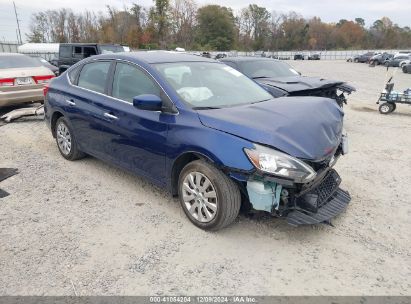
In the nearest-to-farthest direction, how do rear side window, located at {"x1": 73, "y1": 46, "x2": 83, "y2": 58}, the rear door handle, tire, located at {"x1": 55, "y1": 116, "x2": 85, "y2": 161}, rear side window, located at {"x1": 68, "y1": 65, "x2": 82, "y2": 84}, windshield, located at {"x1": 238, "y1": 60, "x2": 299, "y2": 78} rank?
1. the rear door handle
2. rear side window, located at {"x1": 68, "y1": 65, "x2": 82, "y2": 84}
3. tire, located at {"x1": 55, "y1": 116, "x2": 85, "y2": 161}
4. windshield, located at {"x1": 238, "y1": 60, "x2": 299, "y2": 78}
5. rear side window, located at {"x1": 73, "y1": 46, "x2": 83, "y2": 58}

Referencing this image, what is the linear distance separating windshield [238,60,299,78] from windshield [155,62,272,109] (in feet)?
11.3

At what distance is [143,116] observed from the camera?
3.89 metres

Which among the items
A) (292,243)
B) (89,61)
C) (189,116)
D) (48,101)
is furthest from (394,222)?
(48,101)

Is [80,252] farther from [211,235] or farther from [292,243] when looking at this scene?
[292,243]

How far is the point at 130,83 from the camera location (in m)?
4.23

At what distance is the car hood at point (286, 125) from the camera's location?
3145 mm

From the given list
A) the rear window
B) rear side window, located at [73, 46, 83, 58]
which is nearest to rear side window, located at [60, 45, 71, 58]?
rear side window, located at [73, 46, 83, 58]

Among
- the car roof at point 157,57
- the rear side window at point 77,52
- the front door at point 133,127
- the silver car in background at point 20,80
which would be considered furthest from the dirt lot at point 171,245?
the rear side window at point 77,52

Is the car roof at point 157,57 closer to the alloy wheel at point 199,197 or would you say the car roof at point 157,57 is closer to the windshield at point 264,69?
the alloy wheel at point 199,197

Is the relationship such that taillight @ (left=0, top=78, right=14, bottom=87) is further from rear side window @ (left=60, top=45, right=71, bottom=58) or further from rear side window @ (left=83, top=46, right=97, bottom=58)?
rear side window @ (left=60, top=45, right=71, bottom=58)

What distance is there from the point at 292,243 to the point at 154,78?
2204 millimetres

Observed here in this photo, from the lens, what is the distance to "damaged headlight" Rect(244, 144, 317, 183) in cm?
303

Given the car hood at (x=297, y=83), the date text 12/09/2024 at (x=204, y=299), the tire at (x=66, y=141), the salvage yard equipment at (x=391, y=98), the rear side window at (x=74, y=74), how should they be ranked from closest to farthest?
the date text 12/09/2024 at (x=204, y=299) < the rear side window at (x=74, y=74) < the tire at (x=66, y=141) < the car hood at (x=297, y=83) < the salvage yard equipment at (x=391, y=98)

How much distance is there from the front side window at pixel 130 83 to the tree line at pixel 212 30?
72.1 m
